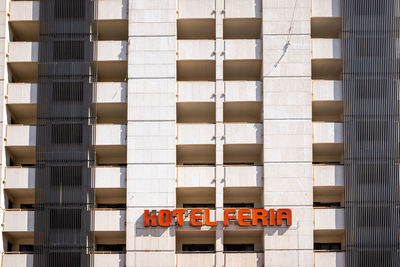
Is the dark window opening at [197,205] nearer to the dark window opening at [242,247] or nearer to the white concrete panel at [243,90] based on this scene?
the dark window opening at [242,247]

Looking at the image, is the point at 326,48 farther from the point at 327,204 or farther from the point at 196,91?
the point at 327,204

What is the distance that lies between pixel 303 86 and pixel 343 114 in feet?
13.6

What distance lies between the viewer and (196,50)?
2537 inches

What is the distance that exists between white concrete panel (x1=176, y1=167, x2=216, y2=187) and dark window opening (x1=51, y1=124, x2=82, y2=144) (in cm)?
888

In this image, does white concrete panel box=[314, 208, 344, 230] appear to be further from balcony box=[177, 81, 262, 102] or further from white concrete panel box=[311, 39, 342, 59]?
white concrete panel box=[311, 39, 342, 59]

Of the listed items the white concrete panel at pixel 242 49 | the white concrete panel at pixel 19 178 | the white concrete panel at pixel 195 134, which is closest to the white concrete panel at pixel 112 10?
the white concrete panel at pixel 242 49

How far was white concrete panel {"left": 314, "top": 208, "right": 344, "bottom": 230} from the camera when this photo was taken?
60844mm

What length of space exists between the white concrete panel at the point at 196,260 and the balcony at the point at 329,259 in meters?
8.35

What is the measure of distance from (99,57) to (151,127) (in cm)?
801

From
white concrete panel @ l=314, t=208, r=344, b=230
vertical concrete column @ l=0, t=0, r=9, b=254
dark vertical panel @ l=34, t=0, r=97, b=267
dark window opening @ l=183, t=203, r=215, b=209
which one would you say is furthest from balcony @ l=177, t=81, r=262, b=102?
vertical concrete column @ l=0, t=0, r=9, b=254

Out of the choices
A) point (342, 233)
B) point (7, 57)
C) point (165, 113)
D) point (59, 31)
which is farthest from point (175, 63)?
point (342, 233)

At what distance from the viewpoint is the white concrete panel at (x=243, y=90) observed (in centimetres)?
6334

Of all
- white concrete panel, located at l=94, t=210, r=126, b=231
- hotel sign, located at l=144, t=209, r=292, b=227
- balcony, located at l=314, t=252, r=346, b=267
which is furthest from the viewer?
white concrete panel, located at l=94, t=210, r=126, b=231

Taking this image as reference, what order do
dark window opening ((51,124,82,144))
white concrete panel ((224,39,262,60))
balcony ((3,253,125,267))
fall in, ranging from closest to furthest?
balcony ((3,253,125,267))
dark window opening ((51,124,82,144))
white concrete panel ((224,39,262,60))
